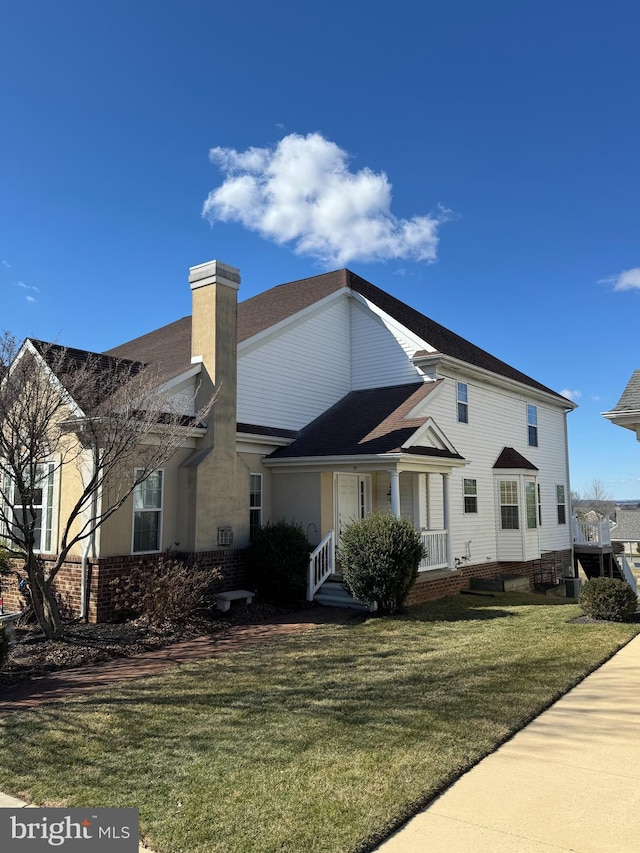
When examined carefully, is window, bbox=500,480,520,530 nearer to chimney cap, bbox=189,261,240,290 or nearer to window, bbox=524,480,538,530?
window, bbox=524,480,538,530

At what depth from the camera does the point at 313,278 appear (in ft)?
69.5

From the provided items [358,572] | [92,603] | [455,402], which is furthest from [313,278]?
[92,603]

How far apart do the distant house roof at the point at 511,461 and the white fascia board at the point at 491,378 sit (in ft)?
7.40

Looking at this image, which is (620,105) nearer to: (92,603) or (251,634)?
(251,634)

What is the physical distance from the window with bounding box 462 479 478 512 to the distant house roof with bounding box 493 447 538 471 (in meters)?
1.41

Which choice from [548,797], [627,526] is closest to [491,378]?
[548,797]

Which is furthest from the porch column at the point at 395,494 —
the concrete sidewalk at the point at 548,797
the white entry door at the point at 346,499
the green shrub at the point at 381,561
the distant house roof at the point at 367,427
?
the concrete sidewalk at the point at 548,797

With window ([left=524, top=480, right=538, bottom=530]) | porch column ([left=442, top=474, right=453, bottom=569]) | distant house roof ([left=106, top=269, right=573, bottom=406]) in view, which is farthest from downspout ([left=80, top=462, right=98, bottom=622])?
window ([left=524, top=480, right=538, bottom=530])

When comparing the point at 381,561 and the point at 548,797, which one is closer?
the point at 548,797

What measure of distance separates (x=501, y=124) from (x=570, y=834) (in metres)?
14.2

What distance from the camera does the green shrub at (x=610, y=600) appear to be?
1084 cm

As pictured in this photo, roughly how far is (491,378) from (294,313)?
6.91 m

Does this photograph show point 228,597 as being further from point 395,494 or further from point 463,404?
point 463,404

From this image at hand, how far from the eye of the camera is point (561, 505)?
23.7 metres
